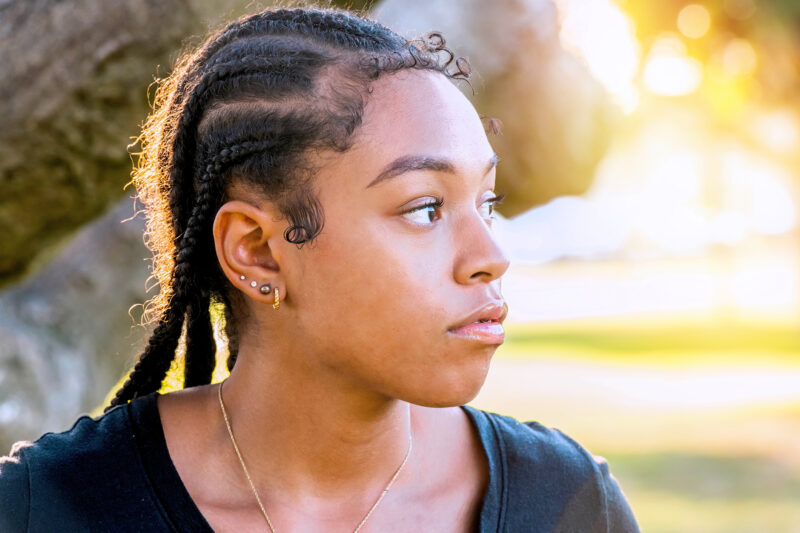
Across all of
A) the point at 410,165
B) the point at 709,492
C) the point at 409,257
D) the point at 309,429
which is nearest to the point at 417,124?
the point at 410,165

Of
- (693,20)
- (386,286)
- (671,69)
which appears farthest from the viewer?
(671,69)

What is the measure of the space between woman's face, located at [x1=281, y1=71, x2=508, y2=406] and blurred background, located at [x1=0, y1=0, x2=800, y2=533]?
106 cm

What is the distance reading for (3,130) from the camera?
332 centimetres

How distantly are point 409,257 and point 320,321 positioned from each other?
0.81 feet

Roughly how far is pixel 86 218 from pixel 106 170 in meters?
0.22

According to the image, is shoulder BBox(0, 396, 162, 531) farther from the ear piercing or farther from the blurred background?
the blurred background

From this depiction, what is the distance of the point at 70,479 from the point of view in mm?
2252

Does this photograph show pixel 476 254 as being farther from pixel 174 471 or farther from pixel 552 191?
pixel 552 191

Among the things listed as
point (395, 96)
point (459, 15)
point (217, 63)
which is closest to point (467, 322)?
point (395, 96)

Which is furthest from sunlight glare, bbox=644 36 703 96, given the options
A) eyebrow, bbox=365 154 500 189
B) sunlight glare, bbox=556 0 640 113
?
eyebrow, bbox=365 154 500 189

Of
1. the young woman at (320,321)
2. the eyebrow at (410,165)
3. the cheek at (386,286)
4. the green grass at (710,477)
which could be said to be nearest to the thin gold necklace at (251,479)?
the young woman at (320,321)

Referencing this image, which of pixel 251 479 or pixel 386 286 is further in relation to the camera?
pixel 251 479

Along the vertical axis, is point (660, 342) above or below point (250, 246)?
below

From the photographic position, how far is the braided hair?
2.18m
